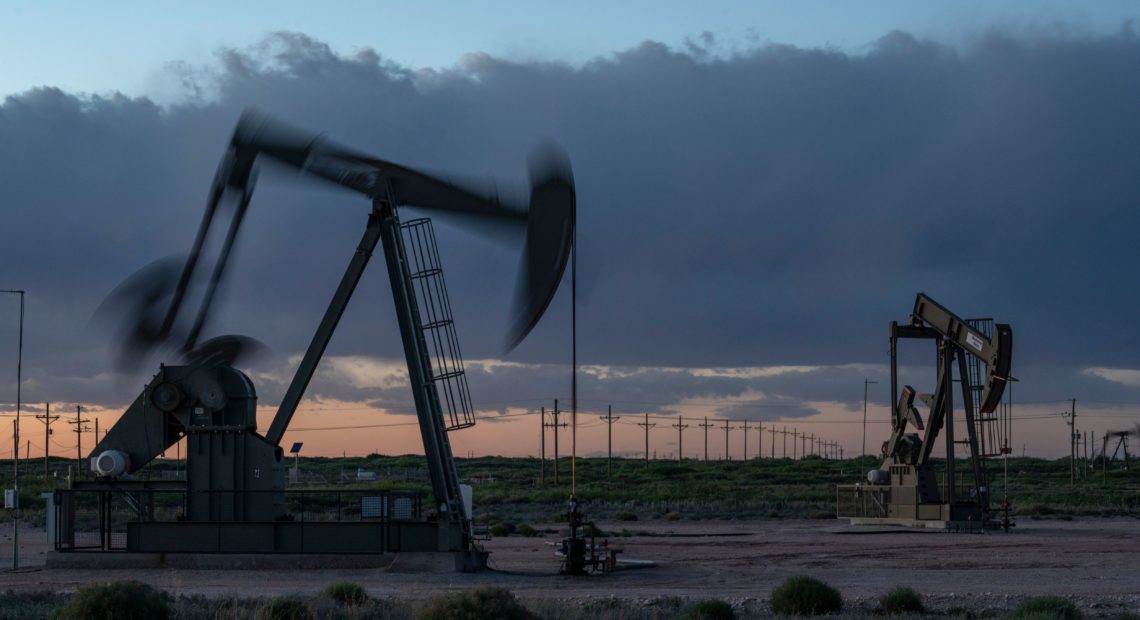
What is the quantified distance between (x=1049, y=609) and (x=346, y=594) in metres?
8.05

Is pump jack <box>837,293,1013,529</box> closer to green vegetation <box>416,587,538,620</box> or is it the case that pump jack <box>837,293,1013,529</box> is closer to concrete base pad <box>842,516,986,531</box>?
concrete base pad <box>842,516,986,531</box>

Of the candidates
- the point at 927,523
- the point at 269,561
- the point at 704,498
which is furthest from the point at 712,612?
the point at 704,498

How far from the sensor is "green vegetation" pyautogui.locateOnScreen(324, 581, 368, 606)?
51.2ft

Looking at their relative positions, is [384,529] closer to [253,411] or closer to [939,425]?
[253,411]

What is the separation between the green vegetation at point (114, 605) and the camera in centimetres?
1341

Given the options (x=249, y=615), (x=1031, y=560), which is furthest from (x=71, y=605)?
(x=1031, y=560)

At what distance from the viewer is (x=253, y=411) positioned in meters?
21.9

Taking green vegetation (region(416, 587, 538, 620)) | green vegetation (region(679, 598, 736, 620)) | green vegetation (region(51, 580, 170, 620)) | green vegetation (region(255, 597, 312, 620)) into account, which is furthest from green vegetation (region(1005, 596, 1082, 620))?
green vegetation (region(51, 580, 170, 620))

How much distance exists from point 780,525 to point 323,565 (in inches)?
801

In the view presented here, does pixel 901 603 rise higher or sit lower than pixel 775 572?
higher

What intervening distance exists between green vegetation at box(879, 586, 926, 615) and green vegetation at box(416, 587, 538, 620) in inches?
177

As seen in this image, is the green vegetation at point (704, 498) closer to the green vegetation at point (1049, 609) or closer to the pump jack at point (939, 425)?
the pump jack at point (939, 425)

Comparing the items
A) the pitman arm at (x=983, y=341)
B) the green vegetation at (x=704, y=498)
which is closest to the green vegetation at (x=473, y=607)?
the green vegetation at (x=704, y=498)

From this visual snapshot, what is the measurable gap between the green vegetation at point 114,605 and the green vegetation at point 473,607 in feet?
8.95
